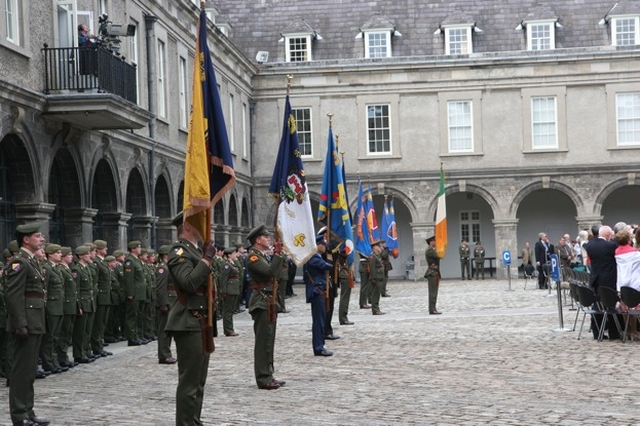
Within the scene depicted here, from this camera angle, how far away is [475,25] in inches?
1689

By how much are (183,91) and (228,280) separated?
1053 cm

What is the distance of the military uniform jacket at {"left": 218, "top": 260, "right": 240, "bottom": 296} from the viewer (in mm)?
20594

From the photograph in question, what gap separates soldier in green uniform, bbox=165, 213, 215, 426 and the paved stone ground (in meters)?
1.11

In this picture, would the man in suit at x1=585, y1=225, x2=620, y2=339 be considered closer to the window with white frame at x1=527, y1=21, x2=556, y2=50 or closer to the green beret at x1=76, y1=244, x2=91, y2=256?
the green beret at x1=76, y1=244, x2=91, y2=256

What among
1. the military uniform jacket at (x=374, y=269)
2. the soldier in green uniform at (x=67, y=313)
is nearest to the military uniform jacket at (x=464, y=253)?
the military uniform jacket at (x=374, y=269)

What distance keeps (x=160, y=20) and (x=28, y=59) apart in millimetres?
9637

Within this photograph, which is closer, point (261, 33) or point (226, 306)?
point (226, 306)

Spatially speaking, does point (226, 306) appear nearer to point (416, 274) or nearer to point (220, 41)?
point (220, 41)

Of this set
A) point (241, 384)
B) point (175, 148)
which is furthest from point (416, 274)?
point (241, 384)

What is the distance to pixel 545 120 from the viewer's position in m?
41.2

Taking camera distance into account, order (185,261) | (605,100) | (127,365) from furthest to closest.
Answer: (605,100), (127,365), (185,261)

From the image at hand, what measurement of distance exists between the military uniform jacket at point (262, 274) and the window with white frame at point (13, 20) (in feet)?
26.6

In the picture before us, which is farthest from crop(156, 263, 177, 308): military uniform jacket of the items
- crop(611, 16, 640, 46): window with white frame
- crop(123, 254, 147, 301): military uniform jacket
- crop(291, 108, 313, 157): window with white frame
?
crop(611, 16, 640, 46): window with white frame

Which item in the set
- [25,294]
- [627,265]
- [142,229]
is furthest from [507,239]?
[25,294]
